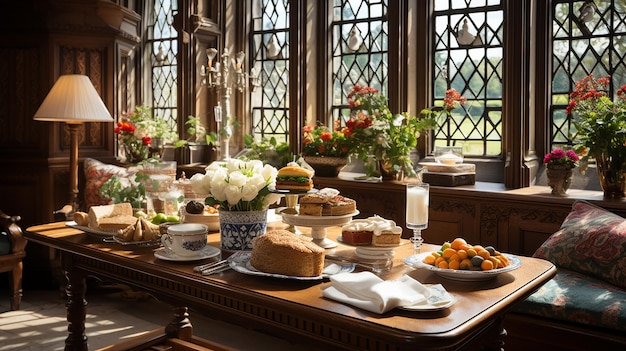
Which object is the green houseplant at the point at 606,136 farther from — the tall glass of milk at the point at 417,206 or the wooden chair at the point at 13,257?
the wooden chair at the point at 13,257

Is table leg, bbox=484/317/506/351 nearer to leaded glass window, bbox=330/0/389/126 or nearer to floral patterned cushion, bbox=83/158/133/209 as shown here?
leaded glass window, bbox=330/0/389/126

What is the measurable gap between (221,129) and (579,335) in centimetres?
340

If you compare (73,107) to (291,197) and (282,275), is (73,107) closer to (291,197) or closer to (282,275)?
(291,197)

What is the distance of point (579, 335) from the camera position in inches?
105

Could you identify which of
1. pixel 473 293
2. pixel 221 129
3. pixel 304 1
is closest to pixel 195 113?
pixel 221 129

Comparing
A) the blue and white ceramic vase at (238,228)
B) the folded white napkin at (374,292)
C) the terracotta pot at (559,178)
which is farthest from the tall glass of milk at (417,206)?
the terracotta pot at (559,178)

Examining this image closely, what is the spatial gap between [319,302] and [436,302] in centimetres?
32

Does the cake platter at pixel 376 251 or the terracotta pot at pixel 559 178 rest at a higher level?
the terracotta pot at pixel 559 178

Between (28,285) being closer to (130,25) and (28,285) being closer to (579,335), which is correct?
(130,25)

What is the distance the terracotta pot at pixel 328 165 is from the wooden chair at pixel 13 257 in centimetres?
220

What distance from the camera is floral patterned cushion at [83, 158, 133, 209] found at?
5.08m

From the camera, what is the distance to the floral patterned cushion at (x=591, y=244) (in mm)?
2928

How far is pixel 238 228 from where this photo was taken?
7.72 ft

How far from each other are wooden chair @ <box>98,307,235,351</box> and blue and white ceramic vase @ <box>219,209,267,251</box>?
32.2 inches
